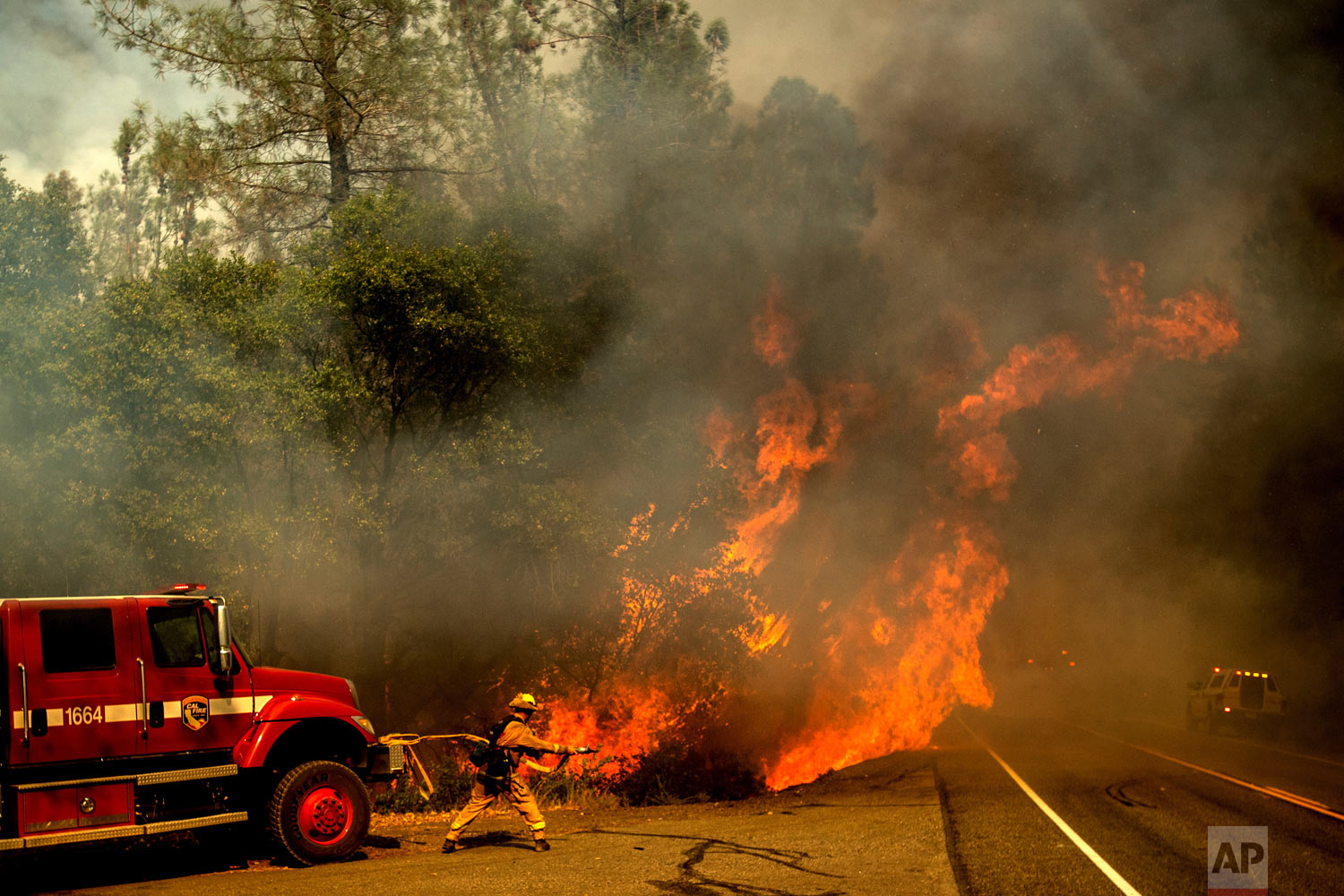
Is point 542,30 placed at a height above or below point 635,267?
above

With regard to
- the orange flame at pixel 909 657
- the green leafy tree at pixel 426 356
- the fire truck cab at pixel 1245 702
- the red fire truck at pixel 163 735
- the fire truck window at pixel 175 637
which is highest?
the green leafy tree at pixel 426 356

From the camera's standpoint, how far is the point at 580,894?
8.42 m

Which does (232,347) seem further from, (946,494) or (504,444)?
(946,494)

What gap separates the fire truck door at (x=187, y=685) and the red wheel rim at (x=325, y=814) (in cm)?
100

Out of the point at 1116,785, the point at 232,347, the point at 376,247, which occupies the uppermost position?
the point at 376,247

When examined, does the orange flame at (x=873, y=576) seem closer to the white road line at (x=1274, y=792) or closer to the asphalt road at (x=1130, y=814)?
the asphalt road at (x=1130, y=814)

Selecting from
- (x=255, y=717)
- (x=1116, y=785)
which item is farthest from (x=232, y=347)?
(x=1116, y=785)

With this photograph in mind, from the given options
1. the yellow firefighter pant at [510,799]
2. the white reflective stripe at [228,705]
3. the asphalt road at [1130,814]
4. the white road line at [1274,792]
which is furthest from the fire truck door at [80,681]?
the white road line at [1274,792]

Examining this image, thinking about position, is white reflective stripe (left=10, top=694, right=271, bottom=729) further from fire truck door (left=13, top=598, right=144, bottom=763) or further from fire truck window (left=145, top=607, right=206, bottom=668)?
fire truck window (left=145, top=607, right=206, bottom=668)

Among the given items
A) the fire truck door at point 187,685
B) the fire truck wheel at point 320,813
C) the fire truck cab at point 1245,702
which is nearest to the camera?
the fire truck door at point 187,685

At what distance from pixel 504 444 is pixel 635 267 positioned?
7.59 m

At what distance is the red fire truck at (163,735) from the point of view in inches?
359

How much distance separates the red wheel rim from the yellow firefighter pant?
42.3 inches

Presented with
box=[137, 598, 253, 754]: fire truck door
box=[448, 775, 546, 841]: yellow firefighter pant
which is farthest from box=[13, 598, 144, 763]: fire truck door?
box=[448, 775, 546, 841]: yellow firefighter pant
